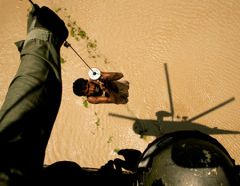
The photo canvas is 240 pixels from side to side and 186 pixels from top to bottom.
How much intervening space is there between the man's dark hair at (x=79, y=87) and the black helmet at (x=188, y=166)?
10.5 feet

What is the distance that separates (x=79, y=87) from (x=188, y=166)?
393cm

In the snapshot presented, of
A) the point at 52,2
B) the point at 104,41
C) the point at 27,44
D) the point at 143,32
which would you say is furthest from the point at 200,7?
the point at 27,44

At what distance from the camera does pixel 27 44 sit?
4141 millimetres

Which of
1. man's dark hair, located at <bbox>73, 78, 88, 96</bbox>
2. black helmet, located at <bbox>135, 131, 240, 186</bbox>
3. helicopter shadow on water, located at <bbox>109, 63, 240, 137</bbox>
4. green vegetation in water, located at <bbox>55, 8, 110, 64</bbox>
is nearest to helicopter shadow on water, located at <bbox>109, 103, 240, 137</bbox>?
helicopter shadow on water, located at <bbox>109, 63, 240, 137</bbox>

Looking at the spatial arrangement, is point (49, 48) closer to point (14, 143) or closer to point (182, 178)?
point (14, 143)

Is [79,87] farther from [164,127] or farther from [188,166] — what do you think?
[188,166]

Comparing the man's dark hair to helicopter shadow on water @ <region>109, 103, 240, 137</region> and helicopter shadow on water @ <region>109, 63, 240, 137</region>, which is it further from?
helicopter shadow on water @ <region>109, 103, 240, 137</region>

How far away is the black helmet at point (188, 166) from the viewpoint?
351 centimetres

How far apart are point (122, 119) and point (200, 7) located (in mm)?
4112

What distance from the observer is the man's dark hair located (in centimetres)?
680

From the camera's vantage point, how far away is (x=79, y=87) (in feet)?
22.4

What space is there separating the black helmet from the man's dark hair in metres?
3.19

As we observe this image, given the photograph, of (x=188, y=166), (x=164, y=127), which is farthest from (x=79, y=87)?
(x=188, y=166)

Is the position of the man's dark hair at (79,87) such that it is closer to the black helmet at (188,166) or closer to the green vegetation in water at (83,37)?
the green vegetation in water at (83,37)
